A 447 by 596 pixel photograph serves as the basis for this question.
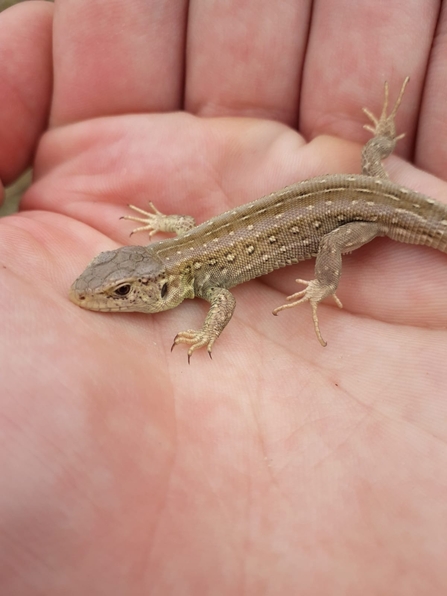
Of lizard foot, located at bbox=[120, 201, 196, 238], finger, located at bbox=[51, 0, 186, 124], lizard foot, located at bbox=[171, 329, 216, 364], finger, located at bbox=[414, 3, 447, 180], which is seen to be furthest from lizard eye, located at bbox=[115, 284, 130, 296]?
finger, located at bbox=[414, 3, 447, 180]

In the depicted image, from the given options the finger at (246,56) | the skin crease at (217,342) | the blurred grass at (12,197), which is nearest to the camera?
the skin crease at (217,342)

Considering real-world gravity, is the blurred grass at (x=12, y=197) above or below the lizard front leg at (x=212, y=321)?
below

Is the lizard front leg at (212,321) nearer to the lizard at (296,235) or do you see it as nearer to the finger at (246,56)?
the lizard at (296,235)

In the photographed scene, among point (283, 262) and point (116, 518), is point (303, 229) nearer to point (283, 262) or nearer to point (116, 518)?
point (283, 262)

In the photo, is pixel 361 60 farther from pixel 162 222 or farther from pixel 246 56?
pixel 162 222

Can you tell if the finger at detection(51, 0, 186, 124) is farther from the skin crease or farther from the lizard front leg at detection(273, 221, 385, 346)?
the lizard front leg at detection(273, 221, 385, 346)

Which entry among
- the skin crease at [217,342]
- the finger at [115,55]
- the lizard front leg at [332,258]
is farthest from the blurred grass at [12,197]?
the lizard front leg at [332,258]
